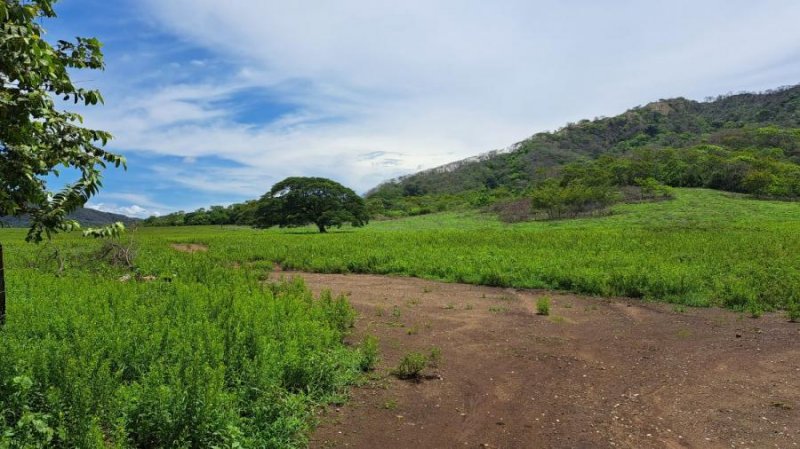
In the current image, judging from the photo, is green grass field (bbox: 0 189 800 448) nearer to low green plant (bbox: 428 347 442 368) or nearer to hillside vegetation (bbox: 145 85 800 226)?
low green plant (bbox: 428 347 442 368)

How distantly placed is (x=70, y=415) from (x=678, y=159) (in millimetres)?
75084

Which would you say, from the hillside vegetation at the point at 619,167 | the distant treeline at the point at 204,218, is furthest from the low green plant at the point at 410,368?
the distant treeline at the point at 204,218

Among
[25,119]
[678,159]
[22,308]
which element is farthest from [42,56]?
[678,159]

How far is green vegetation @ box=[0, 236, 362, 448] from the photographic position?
15.0 feet

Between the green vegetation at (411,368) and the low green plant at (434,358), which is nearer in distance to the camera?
the green vegetation at (411,368)

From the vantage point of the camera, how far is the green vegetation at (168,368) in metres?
4.59

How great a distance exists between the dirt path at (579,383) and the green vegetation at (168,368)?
0.64m

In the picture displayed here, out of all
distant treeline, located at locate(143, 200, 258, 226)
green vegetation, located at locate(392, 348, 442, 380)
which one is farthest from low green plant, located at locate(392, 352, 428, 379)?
distant treeline, located at locate(143, 200, 258, 226)

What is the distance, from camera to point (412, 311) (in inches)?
461

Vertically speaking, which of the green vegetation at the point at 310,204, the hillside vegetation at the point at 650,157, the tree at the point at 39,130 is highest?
the hillside vegetation at the point at 650,157

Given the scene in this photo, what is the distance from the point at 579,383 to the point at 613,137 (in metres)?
181

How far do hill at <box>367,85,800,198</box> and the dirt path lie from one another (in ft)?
336

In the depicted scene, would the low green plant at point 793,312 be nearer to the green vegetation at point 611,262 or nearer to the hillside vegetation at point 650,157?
the green vegetation at point 611,262

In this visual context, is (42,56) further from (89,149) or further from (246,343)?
(246,343)
